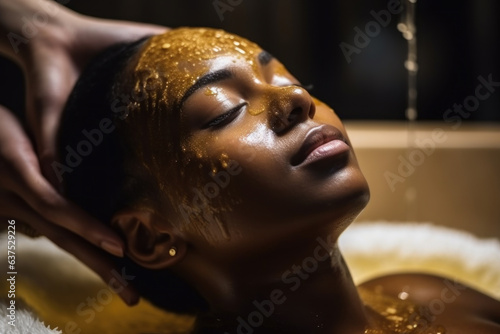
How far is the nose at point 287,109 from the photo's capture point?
817 mm

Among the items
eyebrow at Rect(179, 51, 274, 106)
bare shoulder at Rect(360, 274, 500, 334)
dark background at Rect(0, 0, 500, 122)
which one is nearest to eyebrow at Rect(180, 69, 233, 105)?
eyebrow at Rect(179, 51, 274, 106)

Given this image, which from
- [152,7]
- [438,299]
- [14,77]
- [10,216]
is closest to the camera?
[10,216]

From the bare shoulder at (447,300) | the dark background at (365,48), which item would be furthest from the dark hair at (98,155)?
the dark background at (365,48)

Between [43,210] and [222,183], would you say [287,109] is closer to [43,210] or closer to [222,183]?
[222,183]

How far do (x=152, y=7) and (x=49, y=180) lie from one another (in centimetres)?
66

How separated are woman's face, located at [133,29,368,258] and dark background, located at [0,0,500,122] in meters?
0.62

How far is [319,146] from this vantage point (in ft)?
2.69

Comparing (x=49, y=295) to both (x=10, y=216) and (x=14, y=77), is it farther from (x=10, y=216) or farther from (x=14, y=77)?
(x=14, y=77)

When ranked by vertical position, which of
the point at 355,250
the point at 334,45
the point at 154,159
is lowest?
the point at 355,250

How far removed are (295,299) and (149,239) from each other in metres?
0.21

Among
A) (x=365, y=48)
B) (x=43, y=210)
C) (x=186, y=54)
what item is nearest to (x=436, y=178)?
(x=365, y=48)

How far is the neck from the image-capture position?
0.88m

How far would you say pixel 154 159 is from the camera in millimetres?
864

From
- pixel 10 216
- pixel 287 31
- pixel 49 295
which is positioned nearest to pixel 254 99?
pixel 10 216
